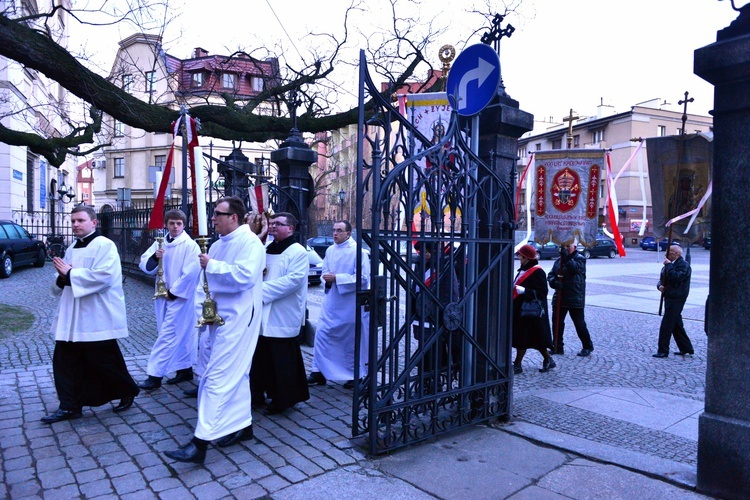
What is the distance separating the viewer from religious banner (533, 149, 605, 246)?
Answer: 7469 millimetres

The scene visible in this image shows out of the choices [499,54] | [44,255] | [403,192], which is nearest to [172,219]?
[403,192]

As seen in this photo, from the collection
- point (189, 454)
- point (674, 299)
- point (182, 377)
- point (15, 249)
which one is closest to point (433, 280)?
point (189, 454)

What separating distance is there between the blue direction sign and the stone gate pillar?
147cm

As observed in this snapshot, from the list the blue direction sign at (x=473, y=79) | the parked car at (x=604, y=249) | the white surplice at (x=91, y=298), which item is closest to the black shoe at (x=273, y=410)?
the white surplice at (x=91, y=298)

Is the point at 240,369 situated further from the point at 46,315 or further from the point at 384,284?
the point at 46,315

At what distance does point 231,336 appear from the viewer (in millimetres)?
4027

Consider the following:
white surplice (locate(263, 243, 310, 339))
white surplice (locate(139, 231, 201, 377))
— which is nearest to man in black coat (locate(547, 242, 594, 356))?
white surplice (locate(263, 243, 310, 339))

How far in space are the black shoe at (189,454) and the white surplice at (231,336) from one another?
10cm

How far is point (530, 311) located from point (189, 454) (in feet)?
14.4

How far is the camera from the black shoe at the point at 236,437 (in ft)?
13.9

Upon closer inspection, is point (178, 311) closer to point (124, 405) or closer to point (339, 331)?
point (124, 405)

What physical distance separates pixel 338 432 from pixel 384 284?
1.40 metres

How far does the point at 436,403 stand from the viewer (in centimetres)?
440

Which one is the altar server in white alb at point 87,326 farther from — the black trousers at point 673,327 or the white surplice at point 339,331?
the black trousers at point 673,327
